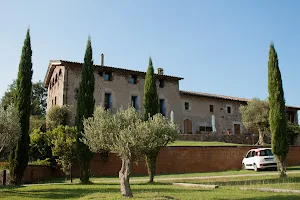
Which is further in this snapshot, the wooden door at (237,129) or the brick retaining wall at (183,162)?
the wooden door at (237,129)

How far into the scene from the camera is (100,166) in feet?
65.6

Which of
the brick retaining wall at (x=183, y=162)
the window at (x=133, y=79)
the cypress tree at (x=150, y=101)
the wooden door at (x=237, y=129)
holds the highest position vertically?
the window at (x=133, y=79)

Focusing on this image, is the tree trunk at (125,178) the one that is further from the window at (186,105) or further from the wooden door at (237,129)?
the wooden door at (237,129)

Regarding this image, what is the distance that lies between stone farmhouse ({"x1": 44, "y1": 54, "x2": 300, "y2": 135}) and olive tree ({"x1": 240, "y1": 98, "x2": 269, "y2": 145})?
361cm

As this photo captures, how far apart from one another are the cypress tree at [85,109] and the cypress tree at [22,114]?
259cm

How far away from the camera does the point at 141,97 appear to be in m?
33.9

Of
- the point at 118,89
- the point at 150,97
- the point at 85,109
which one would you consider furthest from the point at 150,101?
the point at 118,89

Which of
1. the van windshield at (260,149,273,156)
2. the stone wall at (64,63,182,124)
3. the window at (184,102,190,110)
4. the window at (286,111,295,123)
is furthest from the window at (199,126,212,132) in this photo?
the van windshield at (260,149,273,156)

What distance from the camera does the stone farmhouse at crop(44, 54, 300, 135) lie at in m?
30.6

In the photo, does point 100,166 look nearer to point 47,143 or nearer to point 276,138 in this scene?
point 47,143

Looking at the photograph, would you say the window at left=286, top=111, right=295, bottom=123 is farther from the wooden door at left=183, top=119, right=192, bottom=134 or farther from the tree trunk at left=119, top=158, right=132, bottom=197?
the tree trunk at left=119, top=158, right=132, bottom=197

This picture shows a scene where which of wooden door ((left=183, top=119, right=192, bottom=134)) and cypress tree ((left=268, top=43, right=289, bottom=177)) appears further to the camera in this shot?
wooden door ((left=183, top=119, right=192, bottom=134))

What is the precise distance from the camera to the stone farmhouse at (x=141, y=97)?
3059 centimetres

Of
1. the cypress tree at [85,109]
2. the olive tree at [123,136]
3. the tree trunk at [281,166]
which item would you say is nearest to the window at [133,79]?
the cypress tree at [85,109]
